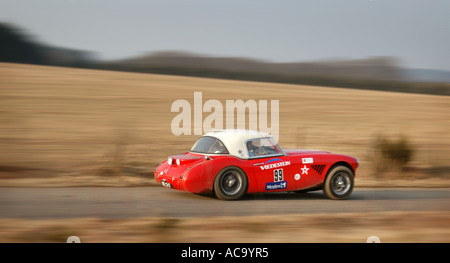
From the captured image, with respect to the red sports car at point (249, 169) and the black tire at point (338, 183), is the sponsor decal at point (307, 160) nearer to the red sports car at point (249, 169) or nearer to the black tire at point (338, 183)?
the red sports car at point (249, 169)

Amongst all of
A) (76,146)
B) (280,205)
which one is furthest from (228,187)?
(76,146)

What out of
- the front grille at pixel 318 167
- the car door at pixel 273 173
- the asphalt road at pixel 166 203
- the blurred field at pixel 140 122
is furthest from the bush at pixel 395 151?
the car door at pixel 273 173

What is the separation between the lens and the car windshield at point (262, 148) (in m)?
9.72

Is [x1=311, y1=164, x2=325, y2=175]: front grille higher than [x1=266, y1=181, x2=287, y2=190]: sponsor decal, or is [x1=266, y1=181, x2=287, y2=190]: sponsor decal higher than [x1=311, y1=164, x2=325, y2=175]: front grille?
[x1=311, y1=164, x2=325, y2=175]: front grille

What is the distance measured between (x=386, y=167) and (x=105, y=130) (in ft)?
33.4

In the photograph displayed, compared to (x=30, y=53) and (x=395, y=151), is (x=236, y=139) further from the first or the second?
(x=30, y=53)

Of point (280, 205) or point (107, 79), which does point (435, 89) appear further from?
point (280, 205)

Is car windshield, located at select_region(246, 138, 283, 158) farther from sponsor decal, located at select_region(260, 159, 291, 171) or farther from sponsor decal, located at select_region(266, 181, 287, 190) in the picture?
sponsor decal, located at select_region(266, 181, 287, 190)

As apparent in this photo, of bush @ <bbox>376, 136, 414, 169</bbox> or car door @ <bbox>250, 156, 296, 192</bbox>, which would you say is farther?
bush @ <bbox>376, 136, 414, 169</bbox>

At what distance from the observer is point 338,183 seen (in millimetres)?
10391

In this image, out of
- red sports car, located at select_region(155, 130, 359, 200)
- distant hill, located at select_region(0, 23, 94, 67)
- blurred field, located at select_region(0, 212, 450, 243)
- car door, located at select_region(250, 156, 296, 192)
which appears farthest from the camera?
distant hill, located at select_region(0, 23, 94, 67)

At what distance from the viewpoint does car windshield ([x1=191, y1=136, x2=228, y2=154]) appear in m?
9.70

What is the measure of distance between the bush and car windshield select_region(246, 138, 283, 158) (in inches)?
245

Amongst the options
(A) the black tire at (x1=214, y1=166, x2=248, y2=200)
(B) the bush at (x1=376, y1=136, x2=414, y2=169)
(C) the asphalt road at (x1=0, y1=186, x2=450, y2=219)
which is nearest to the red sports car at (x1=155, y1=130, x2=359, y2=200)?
(A) the black tire at (x1=214, y1=166, x2=248, y2=200)
